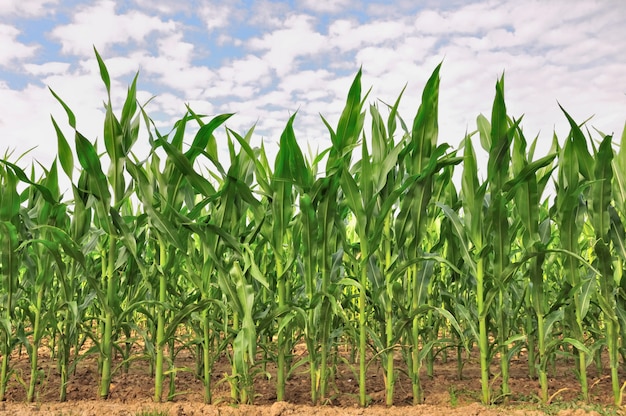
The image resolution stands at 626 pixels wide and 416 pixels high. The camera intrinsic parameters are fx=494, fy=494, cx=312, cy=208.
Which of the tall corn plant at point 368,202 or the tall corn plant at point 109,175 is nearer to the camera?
the tall corn plant at point 368,202

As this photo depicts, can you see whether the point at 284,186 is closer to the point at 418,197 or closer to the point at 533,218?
the point at 418,197

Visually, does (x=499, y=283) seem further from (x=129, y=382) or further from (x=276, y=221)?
(x=129, y=382)

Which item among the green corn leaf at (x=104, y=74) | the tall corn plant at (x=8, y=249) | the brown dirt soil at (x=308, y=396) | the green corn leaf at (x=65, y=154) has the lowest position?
the brown dirt soil at (x=308, y=396)

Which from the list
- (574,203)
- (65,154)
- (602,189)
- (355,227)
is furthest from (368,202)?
(65,154)

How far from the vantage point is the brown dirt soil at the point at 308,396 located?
3.10 metres

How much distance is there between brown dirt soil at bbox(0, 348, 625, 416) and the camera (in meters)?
3.10

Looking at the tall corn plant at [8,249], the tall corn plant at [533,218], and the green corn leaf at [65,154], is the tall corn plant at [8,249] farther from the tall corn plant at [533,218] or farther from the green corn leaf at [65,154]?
the tall corn plant at [533,218]

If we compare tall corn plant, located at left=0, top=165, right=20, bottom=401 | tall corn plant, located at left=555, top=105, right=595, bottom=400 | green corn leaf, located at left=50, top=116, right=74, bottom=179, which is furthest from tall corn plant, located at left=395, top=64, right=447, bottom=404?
tall corn plant, located at left=0, top=165, right=20, bottom=401

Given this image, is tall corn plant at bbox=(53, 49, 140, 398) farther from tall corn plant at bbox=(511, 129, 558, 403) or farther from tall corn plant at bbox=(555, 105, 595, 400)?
tall corn plant at bbox=(555, 105, 595, 400)

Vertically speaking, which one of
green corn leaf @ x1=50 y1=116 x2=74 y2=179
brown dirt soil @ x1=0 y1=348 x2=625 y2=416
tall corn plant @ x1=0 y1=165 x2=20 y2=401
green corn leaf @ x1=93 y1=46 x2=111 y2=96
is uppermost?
green corn leaf @ x1=93 y1=46 x2=111 y2=96

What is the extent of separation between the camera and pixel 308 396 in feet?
12.1

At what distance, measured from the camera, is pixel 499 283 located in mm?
3053

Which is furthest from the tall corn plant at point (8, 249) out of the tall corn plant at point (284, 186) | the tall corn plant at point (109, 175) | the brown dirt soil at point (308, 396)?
the tall corn plant at point (284, 186)

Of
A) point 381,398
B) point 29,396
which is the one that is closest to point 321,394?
point 381,398
